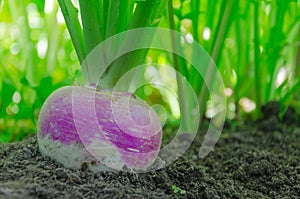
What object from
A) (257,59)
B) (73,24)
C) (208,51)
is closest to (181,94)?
(208,51)

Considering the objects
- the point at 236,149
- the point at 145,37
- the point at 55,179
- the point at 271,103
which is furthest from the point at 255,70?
the point at 55,179

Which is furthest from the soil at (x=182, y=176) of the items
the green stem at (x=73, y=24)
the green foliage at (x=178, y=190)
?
the green stem at (x=73, y=24)

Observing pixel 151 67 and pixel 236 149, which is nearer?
pixel 236 149

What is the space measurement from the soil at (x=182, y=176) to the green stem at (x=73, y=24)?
0.89ft

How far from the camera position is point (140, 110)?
110 cm

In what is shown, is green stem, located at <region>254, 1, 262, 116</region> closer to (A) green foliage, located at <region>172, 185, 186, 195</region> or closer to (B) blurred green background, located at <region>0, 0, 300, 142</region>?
(B) blurred green background, located at <region>0, 0, 300, 142</region>

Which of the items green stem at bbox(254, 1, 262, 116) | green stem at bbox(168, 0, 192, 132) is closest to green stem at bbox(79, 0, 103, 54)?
green stem at bbox(168, 0, 192, 132)

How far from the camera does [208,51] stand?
5.60 feet

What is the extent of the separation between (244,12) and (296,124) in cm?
59

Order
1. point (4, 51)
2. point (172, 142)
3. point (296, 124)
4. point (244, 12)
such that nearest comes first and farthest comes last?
1. point (172, 142)
2. point (244, 12)
3. point (4, 51)
4. point (296, 124)

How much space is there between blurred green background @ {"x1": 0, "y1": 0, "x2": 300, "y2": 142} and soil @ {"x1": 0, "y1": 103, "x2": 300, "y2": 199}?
0.28m

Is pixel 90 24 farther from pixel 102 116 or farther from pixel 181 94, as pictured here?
pixel 181 94

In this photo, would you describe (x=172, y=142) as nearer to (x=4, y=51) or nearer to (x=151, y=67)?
(x=151, y=67)

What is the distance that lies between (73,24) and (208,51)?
672 millimetres
